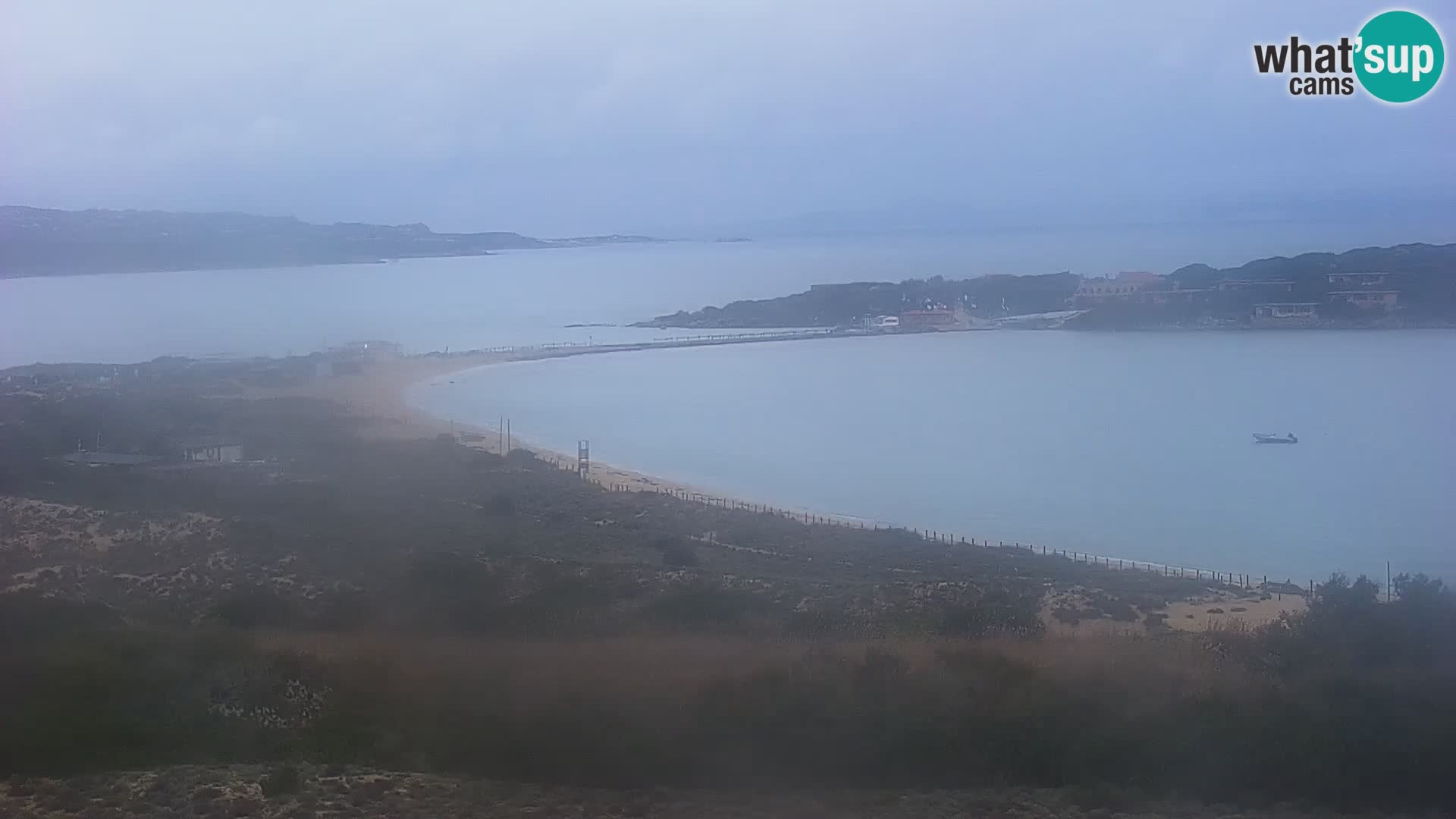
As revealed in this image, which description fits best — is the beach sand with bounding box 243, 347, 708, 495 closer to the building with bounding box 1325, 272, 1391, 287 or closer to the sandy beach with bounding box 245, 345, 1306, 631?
the sandy beach with bounding box 245, 345, 1306, 631

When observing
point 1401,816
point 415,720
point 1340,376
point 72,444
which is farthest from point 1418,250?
point 72,444

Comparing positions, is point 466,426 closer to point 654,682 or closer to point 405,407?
point 405,407

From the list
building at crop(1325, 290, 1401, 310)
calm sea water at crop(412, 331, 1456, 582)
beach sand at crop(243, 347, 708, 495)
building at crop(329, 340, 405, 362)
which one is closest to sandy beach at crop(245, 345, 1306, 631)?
beach sand at crop(243, 347, 708, 495)

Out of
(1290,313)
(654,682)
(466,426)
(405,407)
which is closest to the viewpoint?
(654,682)

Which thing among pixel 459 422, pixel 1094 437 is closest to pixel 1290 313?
pixel 1094 437

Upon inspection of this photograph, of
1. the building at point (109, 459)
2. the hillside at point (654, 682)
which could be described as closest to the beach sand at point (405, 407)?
the building at point (109, 459)
